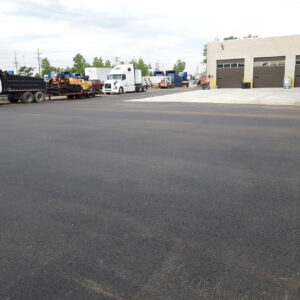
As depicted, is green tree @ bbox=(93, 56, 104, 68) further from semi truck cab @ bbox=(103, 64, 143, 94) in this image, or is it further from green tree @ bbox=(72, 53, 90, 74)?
semi truck cab @ bbox=(103, 64, 143, 94)

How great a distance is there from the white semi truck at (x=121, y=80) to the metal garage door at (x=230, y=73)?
40.2ft

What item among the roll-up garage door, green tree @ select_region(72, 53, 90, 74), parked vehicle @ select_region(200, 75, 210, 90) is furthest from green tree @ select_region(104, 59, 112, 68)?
the roll-up garage door

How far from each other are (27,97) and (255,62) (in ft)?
99.7

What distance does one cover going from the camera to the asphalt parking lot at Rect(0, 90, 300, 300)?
2.66 meters

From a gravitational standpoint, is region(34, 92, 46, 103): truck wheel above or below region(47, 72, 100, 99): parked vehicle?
below

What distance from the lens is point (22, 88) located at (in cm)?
2552

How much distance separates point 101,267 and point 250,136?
7.54m

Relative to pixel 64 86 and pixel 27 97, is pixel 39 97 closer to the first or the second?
pixel 27 97

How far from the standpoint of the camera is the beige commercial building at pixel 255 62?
131 feet

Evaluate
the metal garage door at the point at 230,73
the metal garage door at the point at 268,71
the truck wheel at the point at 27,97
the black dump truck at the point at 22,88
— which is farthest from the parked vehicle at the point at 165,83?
the truck wheel at the point at 27,97

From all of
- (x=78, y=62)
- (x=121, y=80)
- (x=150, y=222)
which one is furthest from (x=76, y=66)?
(x=150, y=222)

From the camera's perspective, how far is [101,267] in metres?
2.89

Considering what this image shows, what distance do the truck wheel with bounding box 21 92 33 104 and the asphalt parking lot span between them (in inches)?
775

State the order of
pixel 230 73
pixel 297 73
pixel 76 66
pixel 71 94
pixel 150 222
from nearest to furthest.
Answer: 1. pixel 150 222
2. pixel 71 94
3. pixel 297 73
4. pixel 230 73
5. pixel 76 66
